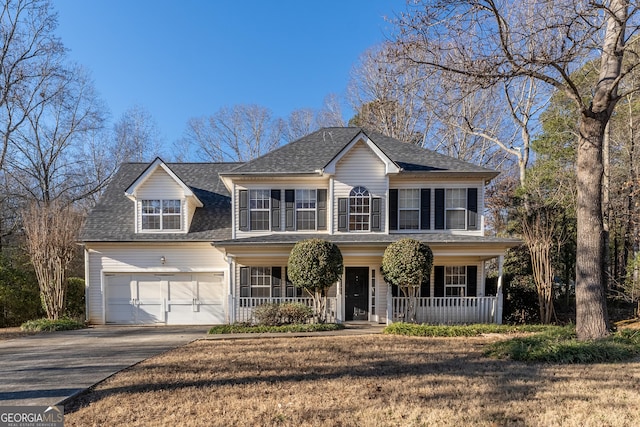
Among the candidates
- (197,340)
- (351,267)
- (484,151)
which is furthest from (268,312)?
(484,151)

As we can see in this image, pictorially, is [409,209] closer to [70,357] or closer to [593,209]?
[593,209]

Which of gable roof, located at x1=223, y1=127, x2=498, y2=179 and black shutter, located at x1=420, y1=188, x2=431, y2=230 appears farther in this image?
black shutter, located at x1=420, y1=188, x2=431, y2=230

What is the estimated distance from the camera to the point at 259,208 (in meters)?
14.3

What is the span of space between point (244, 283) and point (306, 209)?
3.87 metres

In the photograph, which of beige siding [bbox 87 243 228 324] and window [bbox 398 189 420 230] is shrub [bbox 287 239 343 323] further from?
beige siding [bbox 87 243 228 324]

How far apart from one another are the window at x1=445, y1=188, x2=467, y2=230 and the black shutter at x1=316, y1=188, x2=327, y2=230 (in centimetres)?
481

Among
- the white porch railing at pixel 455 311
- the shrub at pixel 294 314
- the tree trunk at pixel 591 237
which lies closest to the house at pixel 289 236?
the white porch railing at pixel 455 311

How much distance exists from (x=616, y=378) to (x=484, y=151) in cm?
2084

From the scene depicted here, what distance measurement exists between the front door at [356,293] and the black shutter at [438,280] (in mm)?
2734

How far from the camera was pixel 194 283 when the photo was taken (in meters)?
14.7

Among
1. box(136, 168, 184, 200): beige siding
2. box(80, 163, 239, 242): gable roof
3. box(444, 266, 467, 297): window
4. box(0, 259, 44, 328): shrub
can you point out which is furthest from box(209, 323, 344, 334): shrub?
box(0, 259, 44, 328): shrub

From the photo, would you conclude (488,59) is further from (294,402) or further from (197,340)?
(197,340)

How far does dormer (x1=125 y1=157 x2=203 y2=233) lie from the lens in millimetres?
14711

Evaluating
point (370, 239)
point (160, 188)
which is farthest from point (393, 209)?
point (160, 188)
